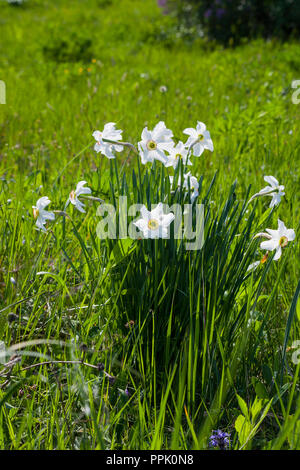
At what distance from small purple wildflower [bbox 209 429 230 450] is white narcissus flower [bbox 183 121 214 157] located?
2.64 feet

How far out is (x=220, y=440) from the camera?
118 cm

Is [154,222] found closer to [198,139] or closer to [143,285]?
[143,285]

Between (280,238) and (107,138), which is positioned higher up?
(107,138)

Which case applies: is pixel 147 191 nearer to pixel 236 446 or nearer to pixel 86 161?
pixel 236 446

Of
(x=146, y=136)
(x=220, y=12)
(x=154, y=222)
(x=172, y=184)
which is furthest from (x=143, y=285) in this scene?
(x=220, y=12)

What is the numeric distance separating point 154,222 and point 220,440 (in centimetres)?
57

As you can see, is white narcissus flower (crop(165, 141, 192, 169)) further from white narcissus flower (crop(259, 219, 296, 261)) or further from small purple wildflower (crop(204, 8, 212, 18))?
small purple wildflower (crop(204, 8, 212, 18))

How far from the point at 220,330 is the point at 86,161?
1.60 metres

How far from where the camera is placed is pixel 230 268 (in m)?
1.42

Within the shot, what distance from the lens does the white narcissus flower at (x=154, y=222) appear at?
1.21 metres

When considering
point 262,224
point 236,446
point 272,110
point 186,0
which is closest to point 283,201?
point 262,224

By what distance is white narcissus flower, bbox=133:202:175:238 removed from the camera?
47.4 inches

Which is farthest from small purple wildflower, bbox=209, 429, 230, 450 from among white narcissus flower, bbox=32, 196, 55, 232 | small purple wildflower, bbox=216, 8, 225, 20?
small purple wildflower, bbox=216, 8, 225, 20

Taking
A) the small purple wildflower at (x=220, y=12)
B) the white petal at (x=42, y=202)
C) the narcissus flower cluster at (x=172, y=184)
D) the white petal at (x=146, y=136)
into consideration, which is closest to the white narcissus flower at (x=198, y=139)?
the narcissus flower cluster at (x=172, y=184)
